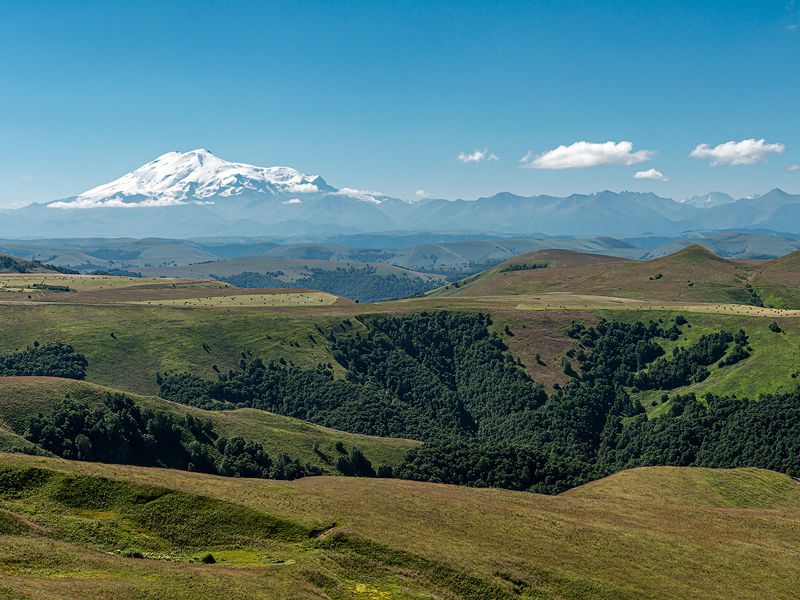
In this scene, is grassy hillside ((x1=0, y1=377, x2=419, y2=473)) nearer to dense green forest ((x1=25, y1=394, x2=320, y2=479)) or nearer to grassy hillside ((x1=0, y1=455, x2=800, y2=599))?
dense green forest ((x1=25, y1=394, x2=320, y2=479))

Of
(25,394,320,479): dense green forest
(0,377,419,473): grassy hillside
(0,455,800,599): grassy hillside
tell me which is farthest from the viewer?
(0,377,419,473): grassy hillside

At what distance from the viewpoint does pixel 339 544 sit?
74.1 metres

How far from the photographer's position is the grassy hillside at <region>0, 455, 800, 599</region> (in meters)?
60.1

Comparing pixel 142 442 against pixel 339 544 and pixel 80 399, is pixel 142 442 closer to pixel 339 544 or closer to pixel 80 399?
pixel 80 399

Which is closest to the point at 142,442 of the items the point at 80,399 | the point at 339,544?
the point at 80,399

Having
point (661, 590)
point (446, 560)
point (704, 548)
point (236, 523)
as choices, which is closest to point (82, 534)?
point (236, 523)

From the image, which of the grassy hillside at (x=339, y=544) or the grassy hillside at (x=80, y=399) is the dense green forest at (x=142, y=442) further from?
the grassy hillside at (x=339, y=544)

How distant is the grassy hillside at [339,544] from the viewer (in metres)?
A: 60.1

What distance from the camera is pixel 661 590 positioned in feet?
247

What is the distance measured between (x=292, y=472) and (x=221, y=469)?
648 inches

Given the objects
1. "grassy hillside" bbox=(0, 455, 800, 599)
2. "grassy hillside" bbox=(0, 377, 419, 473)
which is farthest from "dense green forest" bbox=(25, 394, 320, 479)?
"grassy hillside" bbox=(0, 455, 800, 599)

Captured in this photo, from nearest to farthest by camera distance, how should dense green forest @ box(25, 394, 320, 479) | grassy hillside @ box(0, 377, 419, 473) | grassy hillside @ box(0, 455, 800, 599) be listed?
grassy hillside @ box(0, 455, 800, 599)
dense green forest @ box(25, 394, 320, 479)
grassy hillside @ box(0, 377, 419, 473)

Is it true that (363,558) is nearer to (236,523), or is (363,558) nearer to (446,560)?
(446,560)

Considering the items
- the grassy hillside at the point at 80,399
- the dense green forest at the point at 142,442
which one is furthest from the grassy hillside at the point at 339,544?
the grassy hillside at the point at 80,399
